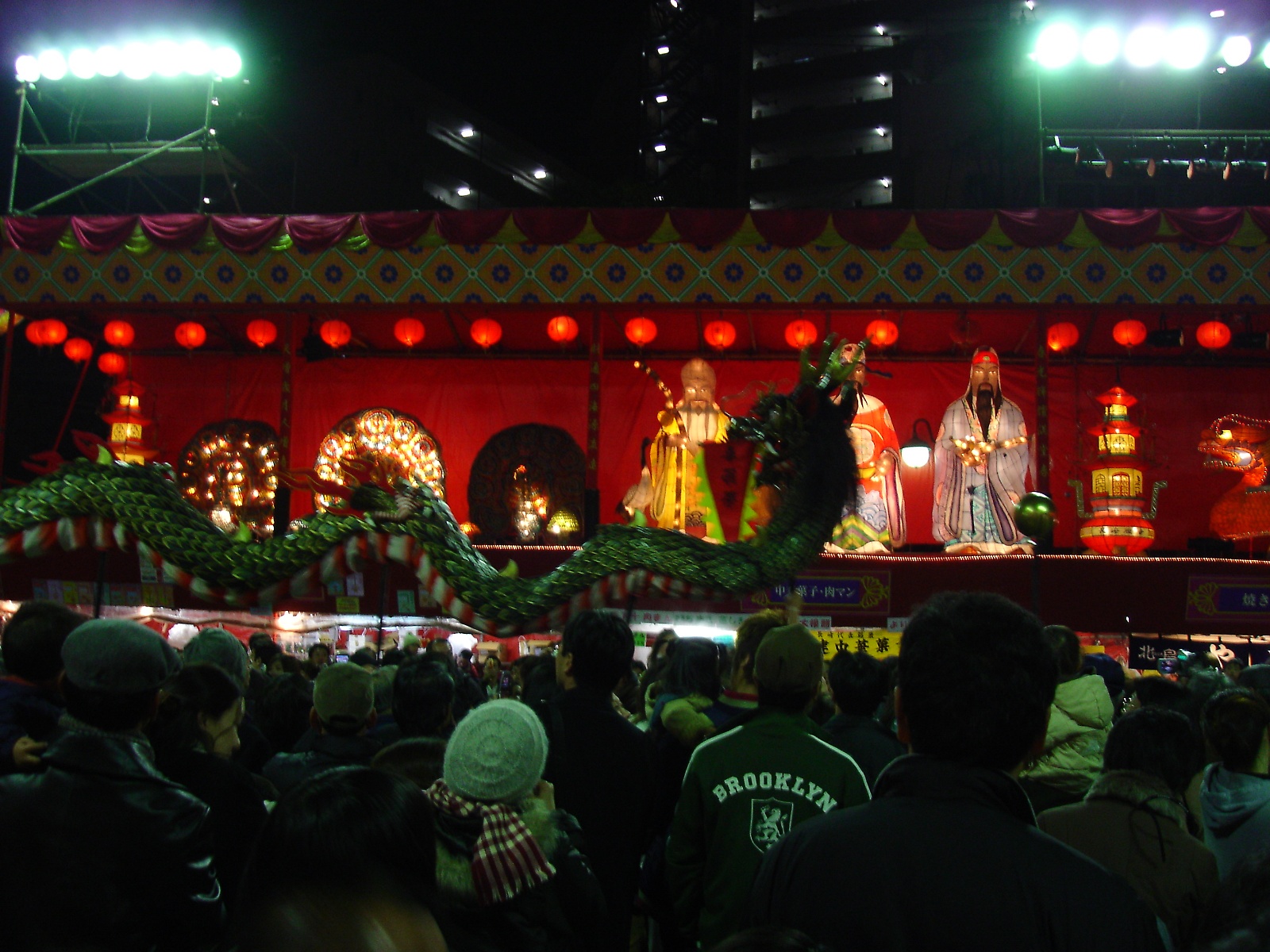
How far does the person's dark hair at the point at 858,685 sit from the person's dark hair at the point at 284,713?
1.41m

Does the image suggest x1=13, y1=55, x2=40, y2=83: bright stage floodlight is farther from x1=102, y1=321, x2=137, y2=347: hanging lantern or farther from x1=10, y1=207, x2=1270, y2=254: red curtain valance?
x1=102, y1=321, x2=137, y2=347: hanging lantern

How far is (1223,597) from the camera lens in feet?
23.4

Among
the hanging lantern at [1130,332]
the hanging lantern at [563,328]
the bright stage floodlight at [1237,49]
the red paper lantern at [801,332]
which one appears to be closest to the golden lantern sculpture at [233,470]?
the hanging lantern at [563,328]

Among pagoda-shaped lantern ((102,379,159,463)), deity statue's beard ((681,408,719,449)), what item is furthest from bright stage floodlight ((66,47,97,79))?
deity statue's beard ((681,408,719,449))

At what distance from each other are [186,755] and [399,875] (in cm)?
105

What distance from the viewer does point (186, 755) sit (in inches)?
78.5

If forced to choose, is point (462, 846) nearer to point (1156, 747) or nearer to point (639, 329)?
point (1156, 747)

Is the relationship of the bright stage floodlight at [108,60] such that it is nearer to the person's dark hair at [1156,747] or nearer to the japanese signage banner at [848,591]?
the japanese signage banner at [848,591]

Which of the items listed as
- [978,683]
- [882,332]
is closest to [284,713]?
[978,683]

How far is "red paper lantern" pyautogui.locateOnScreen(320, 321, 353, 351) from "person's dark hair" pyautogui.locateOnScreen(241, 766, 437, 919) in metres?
8.66

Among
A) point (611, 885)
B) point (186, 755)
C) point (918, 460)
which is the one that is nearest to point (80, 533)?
point (186, 755)

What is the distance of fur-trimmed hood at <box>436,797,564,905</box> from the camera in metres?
1.53

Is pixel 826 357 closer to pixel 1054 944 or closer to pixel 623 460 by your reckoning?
pixel 1054 944

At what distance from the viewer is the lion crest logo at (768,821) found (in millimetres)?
2045
